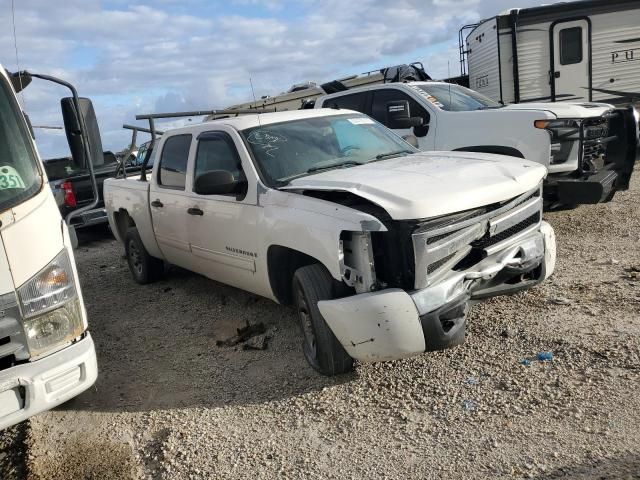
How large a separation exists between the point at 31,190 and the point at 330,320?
73.0 inches

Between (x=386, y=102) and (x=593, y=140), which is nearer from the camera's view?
(x=593, y=140)

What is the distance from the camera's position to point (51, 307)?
3.04m

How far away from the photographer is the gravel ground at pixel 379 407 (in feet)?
9.62

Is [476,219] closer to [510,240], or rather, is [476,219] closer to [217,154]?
[510,240]

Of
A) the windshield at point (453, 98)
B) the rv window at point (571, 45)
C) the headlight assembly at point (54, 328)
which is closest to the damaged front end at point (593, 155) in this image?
the windshield at point (453, 98)

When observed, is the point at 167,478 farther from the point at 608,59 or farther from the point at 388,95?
the point at 608,59

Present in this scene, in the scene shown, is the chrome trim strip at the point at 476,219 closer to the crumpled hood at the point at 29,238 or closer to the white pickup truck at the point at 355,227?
the white pickup truck at the point at 355,227

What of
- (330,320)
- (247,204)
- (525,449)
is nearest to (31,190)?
(247,204)

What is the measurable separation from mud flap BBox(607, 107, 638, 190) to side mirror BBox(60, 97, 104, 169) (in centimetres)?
569

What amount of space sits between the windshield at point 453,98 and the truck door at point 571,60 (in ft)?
14.2

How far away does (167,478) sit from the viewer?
9.99 feet

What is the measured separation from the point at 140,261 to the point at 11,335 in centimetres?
394

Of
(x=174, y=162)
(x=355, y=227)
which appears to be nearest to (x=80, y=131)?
(x=174, y=162)

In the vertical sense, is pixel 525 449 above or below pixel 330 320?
below
